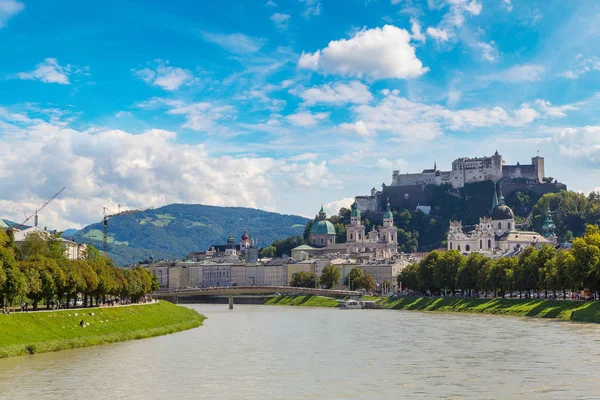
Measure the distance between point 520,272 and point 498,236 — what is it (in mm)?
85475

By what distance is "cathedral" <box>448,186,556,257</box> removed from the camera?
15600cm

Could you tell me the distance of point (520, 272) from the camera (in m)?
82.6

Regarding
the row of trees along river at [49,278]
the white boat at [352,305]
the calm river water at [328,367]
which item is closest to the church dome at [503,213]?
the white boat at [352,305]

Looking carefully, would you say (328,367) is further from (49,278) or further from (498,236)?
(498,236)

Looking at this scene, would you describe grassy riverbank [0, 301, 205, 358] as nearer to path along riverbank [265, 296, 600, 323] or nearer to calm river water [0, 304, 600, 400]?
calm river water [0, 304, 600, 400]

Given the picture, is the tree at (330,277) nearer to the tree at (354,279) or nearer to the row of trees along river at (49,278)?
the tree at (354,279)

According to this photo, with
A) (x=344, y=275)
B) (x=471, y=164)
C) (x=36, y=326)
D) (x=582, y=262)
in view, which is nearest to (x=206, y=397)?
(x=36, y=326)

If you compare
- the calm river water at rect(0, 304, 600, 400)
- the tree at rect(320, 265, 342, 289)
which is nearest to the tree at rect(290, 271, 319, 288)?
the tree at rect(320, 265, 342, 289)

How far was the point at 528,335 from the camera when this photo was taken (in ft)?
169

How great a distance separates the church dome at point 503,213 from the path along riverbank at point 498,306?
194 ft

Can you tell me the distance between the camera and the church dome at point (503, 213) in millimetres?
170500

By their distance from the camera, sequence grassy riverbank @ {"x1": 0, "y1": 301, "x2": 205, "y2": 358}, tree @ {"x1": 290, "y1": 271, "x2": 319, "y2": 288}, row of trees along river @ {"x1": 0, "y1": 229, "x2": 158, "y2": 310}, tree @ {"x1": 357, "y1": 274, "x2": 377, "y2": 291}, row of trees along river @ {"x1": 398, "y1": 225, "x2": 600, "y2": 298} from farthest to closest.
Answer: tree @ {"x1": 290, "y1": 271, "x2": 319, "y2": 288} < tree @ {"x1": 357, "y1": 274, "x2": 377, "y2": 291} < row of trees along river @ {"x1": 398, "y1": 225, "x2": 600, "y2": 298} < row of trees along river @ {"x1": 0, "y1": 229, "x2": 158, "y2": 310} < grassy riverbank @ {"x1": 0, "y1": 301, "x2": 205, "y2": 358}

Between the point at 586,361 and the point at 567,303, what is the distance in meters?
34.4

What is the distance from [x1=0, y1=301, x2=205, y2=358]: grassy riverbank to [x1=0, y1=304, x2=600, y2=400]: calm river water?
3.89ft
